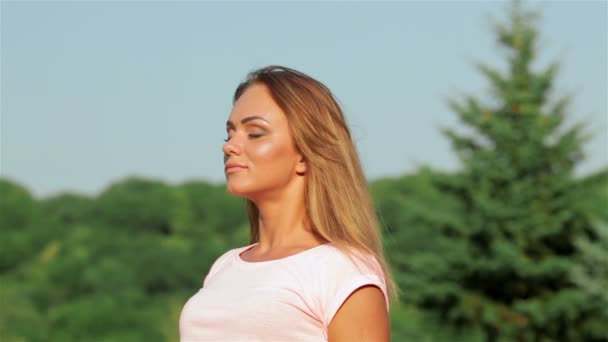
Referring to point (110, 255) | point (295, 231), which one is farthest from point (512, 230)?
point (110, 255)

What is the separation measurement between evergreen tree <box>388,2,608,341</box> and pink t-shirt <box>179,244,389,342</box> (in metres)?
17.9

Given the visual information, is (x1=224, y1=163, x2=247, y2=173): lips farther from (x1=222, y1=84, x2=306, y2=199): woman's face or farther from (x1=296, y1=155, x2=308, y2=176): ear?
(x1=296, y1=155, x2=308, y2=176): ear

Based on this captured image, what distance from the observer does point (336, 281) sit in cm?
237

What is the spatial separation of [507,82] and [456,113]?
4.28ft

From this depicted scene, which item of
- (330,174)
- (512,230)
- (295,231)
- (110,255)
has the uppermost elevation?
(330,174)

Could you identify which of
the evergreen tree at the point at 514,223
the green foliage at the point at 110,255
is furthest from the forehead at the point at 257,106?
the green foliage at the point at 110,255

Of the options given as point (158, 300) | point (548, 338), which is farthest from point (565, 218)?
point (158, 300)

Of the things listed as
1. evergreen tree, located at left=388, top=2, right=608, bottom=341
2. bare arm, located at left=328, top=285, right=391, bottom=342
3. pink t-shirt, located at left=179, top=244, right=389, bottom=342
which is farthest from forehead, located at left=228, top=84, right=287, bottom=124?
evergreen tree, located at left=388, top=2, right=608, bottom=341

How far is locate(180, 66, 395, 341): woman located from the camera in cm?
236

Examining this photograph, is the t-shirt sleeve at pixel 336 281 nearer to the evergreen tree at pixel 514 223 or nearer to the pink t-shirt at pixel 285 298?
the pink t-shirt at pixel 285 298

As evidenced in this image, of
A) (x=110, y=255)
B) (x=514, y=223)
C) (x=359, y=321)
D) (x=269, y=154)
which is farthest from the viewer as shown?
(x=110, y=255)

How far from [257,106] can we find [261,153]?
133 millimetres

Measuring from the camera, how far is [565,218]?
20.1m

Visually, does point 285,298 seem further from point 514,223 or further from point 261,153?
point 514,223
